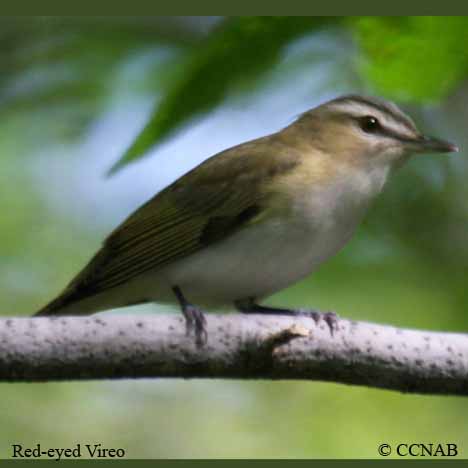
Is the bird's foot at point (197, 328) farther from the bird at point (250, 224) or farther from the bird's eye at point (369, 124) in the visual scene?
the bird's eye at point (369, 124)

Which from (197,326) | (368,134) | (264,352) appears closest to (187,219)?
(368,134)

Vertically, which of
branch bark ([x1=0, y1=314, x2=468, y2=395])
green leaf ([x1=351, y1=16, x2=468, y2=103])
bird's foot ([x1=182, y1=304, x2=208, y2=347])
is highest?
green leaf ([x1=351, y1=16, x2=468, y2=103])

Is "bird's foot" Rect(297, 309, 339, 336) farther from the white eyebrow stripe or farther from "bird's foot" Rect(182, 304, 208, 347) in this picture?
the white eyebrow stripe

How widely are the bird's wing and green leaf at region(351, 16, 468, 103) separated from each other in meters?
1.91

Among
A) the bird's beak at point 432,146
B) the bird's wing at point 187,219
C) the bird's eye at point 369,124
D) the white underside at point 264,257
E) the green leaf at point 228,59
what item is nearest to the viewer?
the green leaf at point 228,59

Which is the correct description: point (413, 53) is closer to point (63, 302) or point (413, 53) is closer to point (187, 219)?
point (187, 219)

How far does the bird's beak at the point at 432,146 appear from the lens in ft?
15.8

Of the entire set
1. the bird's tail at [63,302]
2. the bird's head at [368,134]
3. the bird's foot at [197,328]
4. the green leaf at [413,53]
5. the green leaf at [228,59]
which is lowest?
the bird's foot at [197,328]

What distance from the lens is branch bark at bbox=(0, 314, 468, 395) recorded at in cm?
292

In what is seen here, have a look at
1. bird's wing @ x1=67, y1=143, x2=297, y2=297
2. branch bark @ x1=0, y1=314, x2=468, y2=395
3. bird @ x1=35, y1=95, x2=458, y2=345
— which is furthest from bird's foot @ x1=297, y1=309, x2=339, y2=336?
bird's wing @ x1=67, y1=143, x2=297, y2=297

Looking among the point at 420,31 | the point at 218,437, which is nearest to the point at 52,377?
the point at 420,31

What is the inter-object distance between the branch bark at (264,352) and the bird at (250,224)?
4.43 ft

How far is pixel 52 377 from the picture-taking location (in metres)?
2.89

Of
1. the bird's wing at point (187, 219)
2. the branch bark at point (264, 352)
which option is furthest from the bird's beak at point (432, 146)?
the branch bark at point (264, 352)
